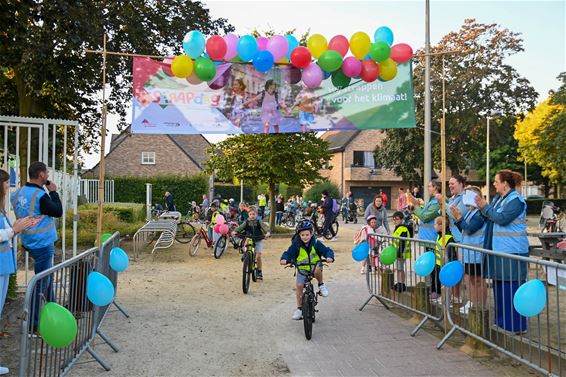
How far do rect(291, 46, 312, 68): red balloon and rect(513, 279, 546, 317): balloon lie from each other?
4482 mm

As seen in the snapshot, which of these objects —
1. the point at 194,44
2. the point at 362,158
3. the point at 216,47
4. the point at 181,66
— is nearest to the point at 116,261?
the point at 181,66

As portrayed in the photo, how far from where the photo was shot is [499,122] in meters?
35.2

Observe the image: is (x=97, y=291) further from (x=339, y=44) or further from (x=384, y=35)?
(x=384, y=35)

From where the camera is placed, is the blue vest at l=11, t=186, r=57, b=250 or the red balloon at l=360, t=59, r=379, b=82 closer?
the blue vest at l=11, t=186, r=57, b=250

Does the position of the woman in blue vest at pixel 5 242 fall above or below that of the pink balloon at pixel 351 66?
below

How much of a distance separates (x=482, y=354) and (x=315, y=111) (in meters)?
4.08

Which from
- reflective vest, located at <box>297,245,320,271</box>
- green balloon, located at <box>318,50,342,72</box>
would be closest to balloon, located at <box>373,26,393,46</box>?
green balloon, located at <box>318,50,342,72</box>

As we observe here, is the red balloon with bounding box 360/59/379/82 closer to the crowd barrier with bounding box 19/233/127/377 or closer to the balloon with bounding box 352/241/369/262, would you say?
the balloon with bounding box 352/241/369/262

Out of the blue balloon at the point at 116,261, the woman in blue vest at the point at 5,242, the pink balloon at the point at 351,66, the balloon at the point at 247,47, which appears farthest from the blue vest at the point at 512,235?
the woman in blue vest at the point at 5,242

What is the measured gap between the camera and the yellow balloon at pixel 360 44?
746 cm

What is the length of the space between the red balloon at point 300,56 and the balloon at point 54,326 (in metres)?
4.96

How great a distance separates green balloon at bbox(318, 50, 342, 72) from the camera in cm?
742

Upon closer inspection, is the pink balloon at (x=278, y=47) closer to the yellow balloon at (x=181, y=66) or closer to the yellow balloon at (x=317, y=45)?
the yellow balloon at (x=317, y=45)

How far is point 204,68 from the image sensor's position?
7344mm
